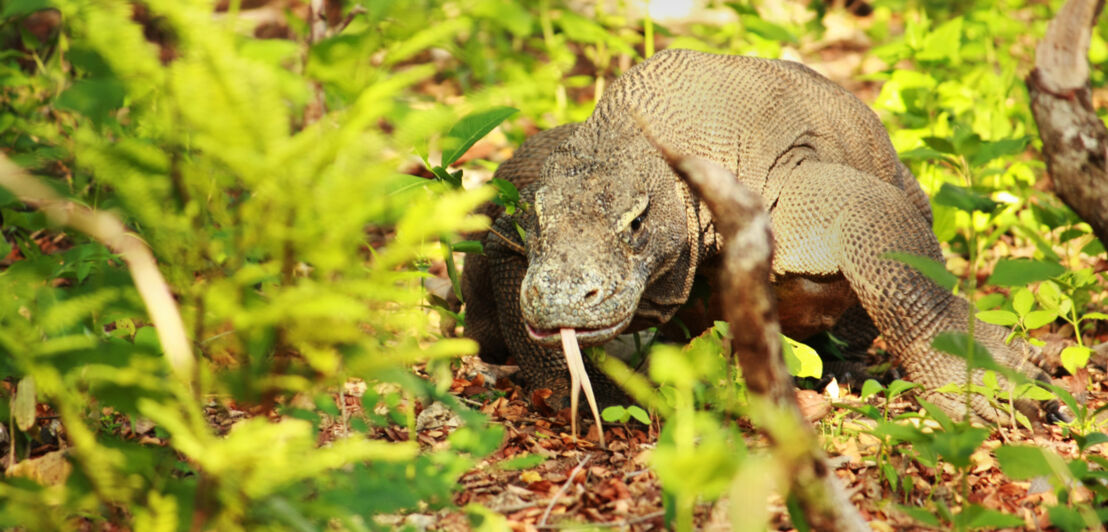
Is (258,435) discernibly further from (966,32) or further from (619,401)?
(966,32)

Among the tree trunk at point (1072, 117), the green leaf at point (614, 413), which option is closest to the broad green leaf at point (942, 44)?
the tree trunk at point (1072, 117)

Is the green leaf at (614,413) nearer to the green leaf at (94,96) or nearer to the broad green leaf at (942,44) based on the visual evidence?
the green leaf at (94,96)

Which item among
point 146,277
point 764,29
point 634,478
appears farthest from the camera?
point 764,29

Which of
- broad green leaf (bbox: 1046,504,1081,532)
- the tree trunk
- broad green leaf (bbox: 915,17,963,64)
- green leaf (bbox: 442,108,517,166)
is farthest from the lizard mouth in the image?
broad green leaf (bbox: 915,17,963,64)

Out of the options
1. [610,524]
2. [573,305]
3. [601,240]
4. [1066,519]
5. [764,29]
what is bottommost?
[610,524]

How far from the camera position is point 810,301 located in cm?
370

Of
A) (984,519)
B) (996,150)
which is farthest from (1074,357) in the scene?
(984,519)

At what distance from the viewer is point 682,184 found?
11.3 feet

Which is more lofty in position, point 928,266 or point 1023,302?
point 928,266

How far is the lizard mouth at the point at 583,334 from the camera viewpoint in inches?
109

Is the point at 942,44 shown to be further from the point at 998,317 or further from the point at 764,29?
the point at 998,317

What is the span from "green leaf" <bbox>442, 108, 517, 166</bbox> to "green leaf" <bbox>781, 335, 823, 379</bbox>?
1171 mm

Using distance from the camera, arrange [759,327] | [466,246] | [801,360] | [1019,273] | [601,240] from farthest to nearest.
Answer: [466,246] < [801,360] < [601,240] < [1019,273] < [759,327]

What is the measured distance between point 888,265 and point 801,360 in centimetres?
51
